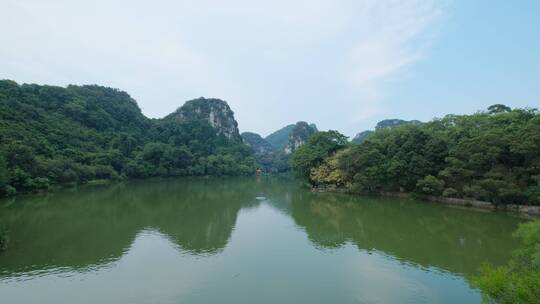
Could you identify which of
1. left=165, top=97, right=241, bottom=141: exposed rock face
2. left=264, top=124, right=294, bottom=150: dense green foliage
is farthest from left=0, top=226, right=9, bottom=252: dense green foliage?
left=264, top=124, right=294, bottom=150: dense green foliage

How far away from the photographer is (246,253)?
13.6 meters

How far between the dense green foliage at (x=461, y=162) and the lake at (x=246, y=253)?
73.9 inches

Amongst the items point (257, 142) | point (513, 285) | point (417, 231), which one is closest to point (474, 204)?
point (417, 231)

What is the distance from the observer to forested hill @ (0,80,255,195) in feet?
98.6

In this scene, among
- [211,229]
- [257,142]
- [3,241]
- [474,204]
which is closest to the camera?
[3,241]

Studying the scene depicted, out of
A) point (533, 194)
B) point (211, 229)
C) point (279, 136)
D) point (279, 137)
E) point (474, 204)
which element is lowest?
point (211, 229)

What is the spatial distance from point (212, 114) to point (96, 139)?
44.3 m

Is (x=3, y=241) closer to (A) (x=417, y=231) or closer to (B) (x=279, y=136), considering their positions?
(A) (x=417, y=231)

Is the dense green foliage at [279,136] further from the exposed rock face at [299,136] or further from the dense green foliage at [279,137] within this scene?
the exposed rock face at [299,136]

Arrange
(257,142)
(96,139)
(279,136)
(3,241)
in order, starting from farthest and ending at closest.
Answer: (279,136)
(257,142)
(96,139)
(3,241)

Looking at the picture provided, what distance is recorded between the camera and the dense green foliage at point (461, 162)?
66.1 feet

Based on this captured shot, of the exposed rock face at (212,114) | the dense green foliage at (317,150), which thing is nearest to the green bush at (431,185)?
the dense green foliage at (317,150)

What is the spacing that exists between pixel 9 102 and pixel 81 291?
41525 mm

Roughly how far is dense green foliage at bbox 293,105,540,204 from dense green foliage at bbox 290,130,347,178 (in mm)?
3874
